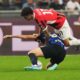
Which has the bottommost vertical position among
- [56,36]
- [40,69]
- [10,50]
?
[10,50]

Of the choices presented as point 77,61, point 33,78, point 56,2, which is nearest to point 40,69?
point 33,78

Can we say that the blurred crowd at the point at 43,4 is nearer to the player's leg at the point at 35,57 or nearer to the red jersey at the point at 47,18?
the red jersey at the point at 47,18

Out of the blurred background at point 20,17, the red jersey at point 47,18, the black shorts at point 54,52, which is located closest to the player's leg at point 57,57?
the black shorts at point 54,52

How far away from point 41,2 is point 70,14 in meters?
1.74

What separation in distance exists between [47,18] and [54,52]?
3.01ft

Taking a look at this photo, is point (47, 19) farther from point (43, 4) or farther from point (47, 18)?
point (43, 4)

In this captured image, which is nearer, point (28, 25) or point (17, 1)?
point (28, 25)

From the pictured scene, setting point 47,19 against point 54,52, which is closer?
point 47,19

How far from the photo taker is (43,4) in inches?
797

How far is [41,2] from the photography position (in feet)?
66.7

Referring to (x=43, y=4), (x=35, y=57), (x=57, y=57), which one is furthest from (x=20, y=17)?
(x=35, y=57)

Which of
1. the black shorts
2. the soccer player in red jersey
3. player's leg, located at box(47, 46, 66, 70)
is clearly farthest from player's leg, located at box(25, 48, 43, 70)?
the soccer player in red jersey

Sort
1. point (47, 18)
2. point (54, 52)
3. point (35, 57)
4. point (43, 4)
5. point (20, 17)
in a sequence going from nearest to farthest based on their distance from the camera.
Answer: point (47, 18), point (35, 57), point (54, 52), point (20, 17), point (43, 4)

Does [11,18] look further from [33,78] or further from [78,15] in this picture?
[33,78]
